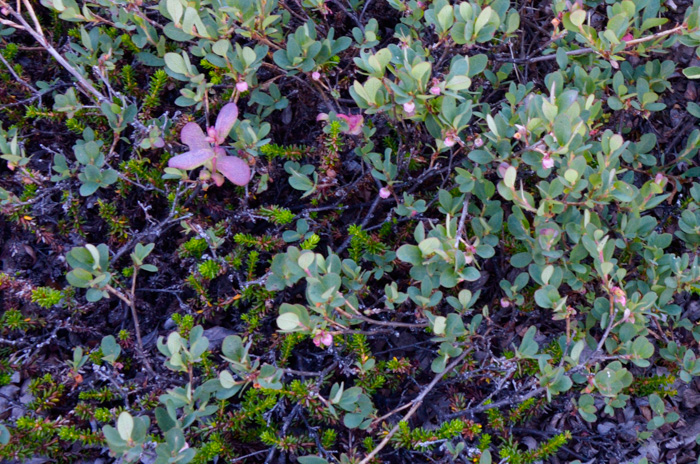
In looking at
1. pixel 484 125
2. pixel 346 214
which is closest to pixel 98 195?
pixel 346 214

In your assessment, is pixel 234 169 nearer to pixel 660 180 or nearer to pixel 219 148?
pixel 219 148

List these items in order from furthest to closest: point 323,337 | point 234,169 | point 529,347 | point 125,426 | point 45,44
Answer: point 45,44 → point 234,169 → point 529,347 → point 323,337 → point 125,426

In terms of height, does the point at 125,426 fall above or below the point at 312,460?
above

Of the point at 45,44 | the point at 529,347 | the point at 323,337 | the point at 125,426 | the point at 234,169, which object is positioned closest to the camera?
the point at 125,426

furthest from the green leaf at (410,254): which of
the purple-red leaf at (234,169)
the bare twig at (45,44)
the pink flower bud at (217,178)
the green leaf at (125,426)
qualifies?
the bare twig at (45,44)

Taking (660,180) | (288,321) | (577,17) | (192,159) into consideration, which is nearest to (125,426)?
(288,321)

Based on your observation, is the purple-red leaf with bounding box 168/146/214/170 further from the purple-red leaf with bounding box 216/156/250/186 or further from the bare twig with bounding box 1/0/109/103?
the bare twig with bounding box 1/0/109/103

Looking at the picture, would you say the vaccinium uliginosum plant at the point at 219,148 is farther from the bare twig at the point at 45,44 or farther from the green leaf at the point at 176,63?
the bare twig at the point at 45,44

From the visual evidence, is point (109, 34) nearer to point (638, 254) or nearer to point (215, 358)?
point (215, 358)
